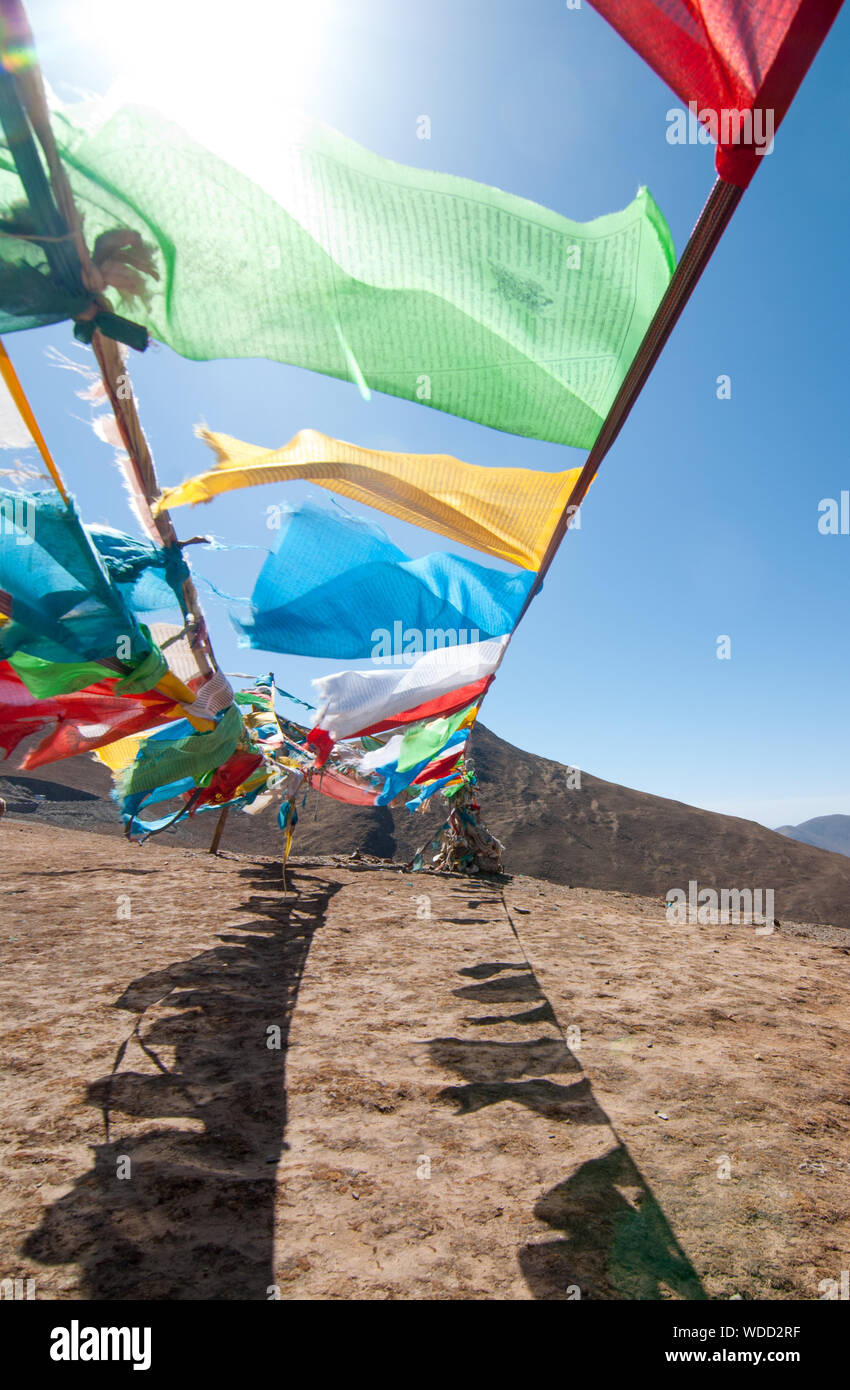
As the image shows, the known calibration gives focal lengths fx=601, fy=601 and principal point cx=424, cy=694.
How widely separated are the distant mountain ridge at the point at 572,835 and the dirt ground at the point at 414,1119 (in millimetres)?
15819

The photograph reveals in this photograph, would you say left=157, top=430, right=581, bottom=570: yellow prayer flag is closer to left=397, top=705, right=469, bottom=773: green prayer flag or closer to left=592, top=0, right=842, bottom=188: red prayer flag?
left=592, top=0, right=842, bottom=188: red prayer flag

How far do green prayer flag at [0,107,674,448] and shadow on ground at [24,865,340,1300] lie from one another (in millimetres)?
2890

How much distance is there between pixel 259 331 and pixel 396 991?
446 centimetres

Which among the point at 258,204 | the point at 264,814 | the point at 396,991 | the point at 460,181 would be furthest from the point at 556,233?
the point at 264,814

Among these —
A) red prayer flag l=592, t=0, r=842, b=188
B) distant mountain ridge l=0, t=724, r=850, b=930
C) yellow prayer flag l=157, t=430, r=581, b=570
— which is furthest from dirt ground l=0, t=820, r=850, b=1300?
distant mountain ridge l=0, t=724, r=850, b=930

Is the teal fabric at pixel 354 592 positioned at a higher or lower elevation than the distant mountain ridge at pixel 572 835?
higher

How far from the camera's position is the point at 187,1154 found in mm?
2506

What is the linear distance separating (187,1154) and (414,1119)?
39.5 inches

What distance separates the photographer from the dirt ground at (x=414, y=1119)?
1946mm

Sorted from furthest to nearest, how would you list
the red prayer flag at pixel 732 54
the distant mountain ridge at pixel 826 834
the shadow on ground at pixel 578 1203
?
the distant mountain ridge at pixel 826 834
the shadow on ground at pixel 578 1203
the red prayer flag at pixel 732 54

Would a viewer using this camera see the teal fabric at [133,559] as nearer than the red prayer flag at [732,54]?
No

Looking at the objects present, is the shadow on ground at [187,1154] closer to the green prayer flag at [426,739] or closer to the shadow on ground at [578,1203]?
the shadow on ground at [578,1203]

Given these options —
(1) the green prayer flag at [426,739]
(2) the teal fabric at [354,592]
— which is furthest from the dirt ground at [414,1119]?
(2) the teal fabric at [354,592]
